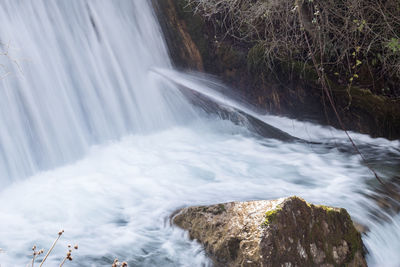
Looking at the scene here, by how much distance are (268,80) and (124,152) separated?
7.40 feet

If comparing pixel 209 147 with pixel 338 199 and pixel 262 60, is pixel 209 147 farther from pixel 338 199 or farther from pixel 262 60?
pixel 338 199

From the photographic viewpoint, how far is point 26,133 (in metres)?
4.59

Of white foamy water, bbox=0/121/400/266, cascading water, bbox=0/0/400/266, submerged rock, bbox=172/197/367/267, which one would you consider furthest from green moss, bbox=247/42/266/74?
submerged rock, bbox=172/197/367/267

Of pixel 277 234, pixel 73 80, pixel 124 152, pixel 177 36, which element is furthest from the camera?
pixel 177 36

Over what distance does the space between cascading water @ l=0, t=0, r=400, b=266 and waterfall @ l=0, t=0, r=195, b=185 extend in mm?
14

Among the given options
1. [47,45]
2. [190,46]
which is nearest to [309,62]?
[190,46]

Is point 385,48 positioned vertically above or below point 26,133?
below

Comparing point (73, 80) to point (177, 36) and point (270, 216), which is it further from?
point (270, 216)

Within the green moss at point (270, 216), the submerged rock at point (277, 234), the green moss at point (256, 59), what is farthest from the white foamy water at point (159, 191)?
the green moss at point (256, 59)

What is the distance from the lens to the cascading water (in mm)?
3406

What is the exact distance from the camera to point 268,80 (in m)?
5.88

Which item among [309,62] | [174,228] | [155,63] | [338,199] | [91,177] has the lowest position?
[338,199]

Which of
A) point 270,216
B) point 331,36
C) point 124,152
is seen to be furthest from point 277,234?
point 331,36

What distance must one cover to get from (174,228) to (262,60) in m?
3.17
